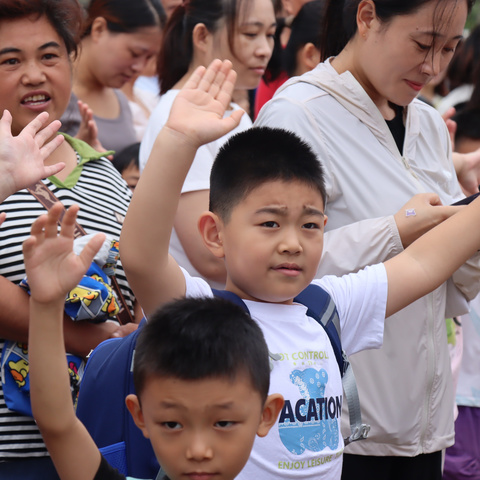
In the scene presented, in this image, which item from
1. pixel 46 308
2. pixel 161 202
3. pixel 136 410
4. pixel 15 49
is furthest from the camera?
pixel 15 49

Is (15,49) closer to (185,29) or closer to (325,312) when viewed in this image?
(185,29)

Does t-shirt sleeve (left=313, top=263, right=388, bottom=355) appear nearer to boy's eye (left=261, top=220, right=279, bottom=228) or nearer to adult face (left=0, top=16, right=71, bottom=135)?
boy's eye (left=261, top=220, right=279, bottom=228)

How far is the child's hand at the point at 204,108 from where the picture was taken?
1.93 m

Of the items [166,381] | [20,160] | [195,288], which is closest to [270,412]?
[166,381]

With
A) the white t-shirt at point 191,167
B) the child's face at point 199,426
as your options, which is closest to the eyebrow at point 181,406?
the child's face at point 199,426

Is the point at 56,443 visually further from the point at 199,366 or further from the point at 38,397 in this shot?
the point at 199,366

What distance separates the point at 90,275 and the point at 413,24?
4.01ft

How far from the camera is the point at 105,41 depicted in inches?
175

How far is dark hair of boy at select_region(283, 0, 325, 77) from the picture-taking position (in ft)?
14.8

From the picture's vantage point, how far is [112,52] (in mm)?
4441

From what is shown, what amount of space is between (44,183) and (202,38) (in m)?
1.24

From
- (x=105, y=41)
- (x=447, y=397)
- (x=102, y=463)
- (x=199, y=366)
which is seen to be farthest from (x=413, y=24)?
(x=105, y=41)

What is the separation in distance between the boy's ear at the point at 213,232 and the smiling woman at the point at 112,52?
2.31 meters

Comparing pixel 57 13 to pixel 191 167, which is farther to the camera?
pixel 191 167
